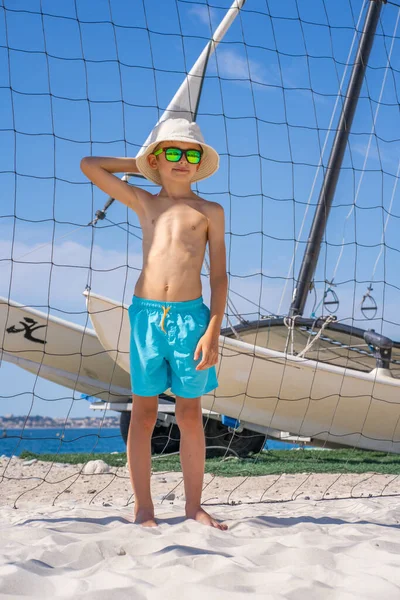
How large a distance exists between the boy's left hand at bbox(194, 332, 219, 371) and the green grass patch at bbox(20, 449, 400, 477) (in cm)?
278

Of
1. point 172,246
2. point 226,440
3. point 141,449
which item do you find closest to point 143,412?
point 141,449

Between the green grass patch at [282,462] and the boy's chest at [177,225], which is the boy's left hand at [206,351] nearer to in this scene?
the boy's chest at [177,225]

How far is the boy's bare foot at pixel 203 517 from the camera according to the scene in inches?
89.8

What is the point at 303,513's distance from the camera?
2891mm

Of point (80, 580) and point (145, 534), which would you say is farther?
point (145, 534)

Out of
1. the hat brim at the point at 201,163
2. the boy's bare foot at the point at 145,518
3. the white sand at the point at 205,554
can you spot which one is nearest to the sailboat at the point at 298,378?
the white sand at the point at 205,554

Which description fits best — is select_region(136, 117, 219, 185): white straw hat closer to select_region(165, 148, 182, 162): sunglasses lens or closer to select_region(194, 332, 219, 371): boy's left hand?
select_region(165, 148, 182, 162): sunglasses lens

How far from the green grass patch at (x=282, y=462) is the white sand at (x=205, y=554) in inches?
85.2

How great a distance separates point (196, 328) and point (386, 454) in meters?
5.64

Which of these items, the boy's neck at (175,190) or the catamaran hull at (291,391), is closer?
the boy's neck at (175,190)

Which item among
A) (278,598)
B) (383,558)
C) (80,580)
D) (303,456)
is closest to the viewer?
(278,598)

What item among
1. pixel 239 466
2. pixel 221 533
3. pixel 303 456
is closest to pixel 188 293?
pixel 221 533

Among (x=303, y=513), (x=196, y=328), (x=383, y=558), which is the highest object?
(x=196, y=328)

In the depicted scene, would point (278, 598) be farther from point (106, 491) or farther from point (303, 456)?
point (303, 456)
